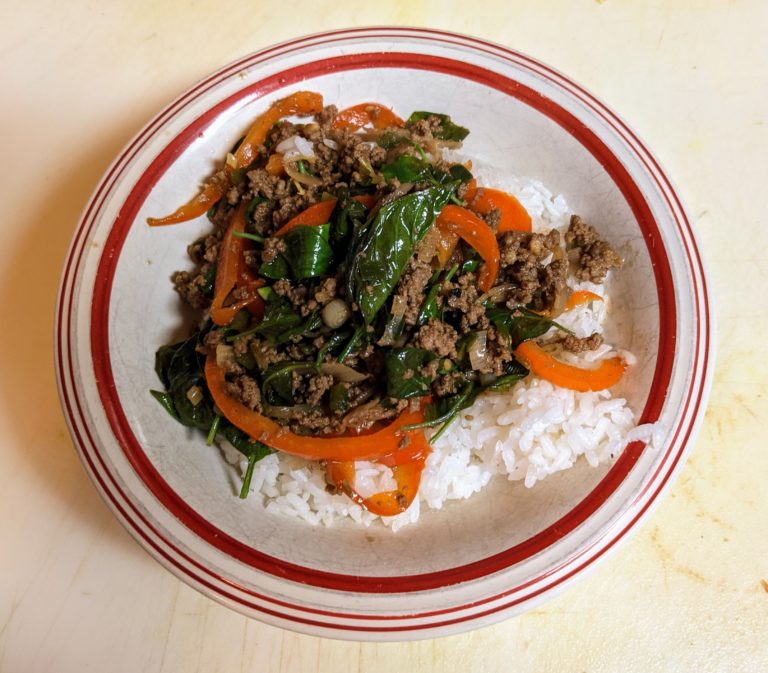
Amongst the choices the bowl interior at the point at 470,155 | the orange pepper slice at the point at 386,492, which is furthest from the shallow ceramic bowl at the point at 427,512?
the orange pepper slice at the point at 386,492

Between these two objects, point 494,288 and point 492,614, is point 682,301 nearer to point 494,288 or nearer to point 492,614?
point 494,288

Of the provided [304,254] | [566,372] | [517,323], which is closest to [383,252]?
[304,254]

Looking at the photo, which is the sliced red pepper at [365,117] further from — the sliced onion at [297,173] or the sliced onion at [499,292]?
the sliced onion at [499,292]

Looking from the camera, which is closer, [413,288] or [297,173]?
[413,288]

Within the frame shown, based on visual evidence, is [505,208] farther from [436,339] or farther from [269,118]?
[269,118]

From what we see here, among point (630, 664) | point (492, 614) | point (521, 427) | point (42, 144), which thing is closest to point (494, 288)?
point (521, 427)

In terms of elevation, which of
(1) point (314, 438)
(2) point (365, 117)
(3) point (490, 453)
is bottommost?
(1) point (314, 438)
